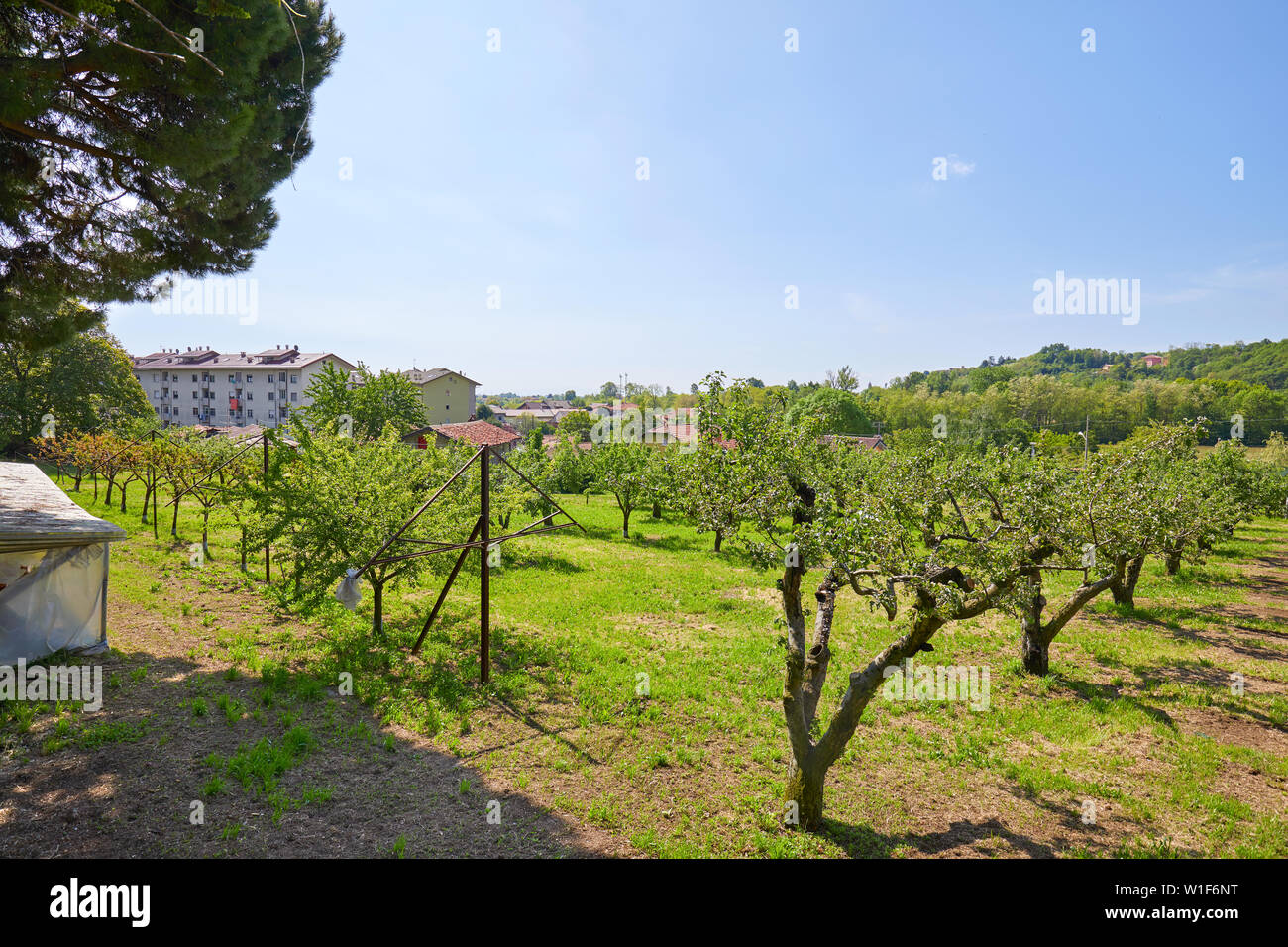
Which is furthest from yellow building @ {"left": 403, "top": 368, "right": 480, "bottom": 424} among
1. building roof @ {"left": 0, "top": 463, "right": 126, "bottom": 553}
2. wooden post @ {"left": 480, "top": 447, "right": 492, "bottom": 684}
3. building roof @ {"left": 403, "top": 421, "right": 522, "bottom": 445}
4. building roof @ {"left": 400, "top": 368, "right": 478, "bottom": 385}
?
wooden post @ {"left": 480, "top": 447, "right": 492, "bottom": 684}

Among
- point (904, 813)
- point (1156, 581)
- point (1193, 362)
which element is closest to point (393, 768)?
point (904, 813)

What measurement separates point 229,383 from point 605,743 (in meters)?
92.9

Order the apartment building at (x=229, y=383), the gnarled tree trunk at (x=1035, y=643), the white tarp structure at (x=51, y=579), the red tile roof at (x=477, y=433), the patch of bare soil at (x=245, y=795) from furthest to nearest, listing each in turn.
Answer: the apartment building at (x=229, y=383) < the red tile roof at (x=477, y=433) < the gnarled tree trunk at (x=1035, y=643) < the white tarp structure at (x=51, y=579) < the patch of bare soil at (x=245, y=795)

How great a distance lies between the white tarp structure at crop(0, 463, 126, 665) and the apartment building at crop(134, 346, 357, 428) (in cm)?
7413

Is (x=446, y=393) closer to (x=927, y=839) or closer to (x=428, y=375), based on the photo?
(x=428, y=375)

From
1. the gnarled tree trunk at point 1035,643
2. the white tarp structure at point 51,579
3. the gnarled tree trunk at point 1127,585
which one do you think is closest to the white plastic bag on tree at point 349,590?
the white tarp structure at point 51,579

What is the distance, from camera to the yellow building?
8856cm

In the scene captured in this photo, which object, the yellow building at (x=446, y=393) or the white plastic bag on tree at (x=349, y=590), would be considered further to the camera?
the yellow building at (x=446, y=393)

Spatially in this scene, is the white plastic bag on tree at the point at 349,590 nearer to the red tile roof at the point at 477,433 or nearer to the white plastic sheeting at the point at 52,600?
the white plastic sheeting at the point at 52,600

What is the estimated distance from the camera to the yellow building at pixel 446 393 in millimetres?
88562

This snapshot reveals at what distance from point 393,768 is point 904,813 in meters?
6.90

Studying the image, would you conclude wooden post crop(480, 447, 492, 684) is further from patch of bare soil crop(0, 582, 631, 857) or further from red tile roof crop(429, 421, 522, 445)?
red tile roof crop(429, 421, 522, 445)

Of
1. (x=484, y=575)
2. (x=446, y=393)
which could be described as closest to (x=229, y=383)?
(x=446, y=393)
